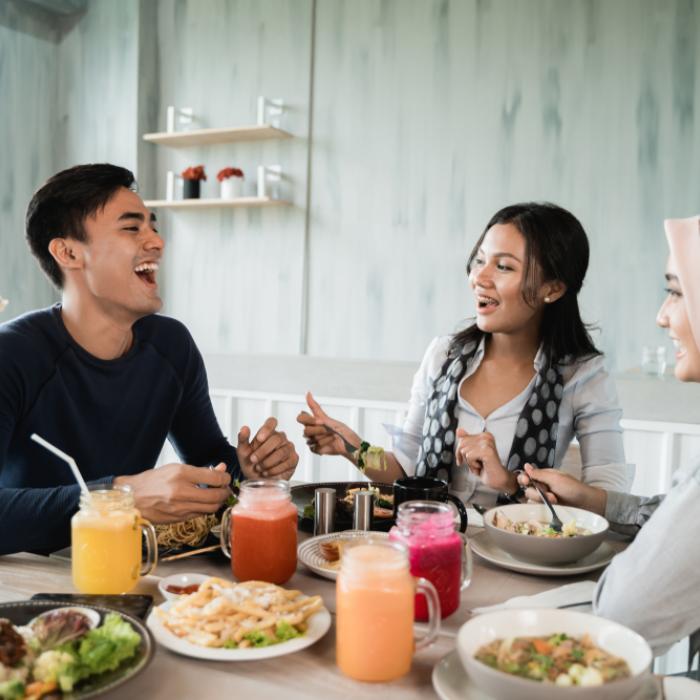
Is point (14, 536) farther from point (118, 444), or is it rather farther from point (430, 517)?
point (430, 517)

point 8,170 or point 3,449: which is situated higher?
point 8,170

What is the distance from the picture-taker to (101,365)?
1721 mm

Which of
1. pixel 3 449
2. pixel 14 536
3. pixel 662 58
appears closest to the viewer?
pixel 14 536

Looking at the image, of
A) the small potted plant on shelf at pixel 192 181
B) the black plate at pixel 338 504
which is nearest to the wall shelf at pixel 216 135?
the small potted plant on shelf at pixel 192 181

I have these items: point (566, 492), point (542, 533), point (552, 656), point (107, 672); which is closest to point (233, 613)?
point (107, 672)

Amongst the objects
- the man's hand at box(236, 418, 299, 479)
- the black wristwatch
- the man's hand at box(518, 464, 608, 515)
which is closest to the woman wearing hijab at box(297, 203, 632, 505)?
the black wristwatch

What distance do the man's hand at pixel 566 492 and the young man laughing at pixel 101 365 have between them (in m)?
0.55

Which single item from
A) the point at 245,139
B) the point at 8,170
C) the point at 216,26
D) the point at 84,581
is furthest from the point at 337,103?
the point at 84,581

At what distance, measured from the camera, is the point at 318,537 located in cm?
132

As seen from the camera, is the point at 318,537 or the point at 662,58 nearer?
the point at 318,537

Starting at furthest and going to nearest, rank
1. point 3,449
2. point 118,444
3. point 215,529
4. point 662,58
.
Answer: point 662,58 < point 118,444 < point 3,449 < point 215,529

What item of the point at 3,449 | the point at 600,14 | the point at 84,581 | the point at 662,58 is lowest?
the point at 84,581

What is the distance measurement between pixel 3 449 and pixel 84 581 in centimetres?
52

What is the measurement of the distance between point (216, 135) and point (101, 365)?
328 cm
